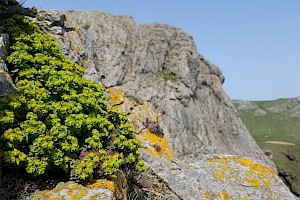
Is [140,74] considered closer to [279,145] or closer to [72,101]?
[279,145]

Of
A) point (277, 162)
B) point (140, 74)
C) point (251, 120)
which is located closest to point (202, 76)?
point (140, 74)

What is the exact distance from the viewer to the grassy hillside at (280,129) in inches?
2614

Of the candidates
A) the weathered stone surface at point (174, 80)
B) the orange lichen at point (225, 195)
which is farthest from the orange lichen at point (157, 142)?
the weathered stone surface at point (174, 80)

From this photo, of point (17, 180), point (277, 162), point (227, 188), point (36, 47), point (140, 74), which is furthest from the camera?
point (277, 162)

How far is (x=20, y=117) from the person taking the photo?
5.37 metres

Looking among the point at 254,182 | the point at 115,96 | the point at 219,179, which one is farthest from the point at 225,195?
the point at 115,96

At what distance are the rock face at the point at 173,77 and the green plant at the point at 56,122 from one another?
49845 mm

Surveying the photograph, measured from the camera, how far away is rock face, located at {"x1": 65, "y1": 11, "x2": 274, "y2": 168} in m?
61.7

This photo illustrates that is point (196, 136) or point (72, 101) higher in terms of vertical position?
point (72, 101)

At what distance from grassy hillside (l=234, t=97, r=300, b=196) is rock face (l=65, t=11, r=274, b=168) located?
A: 5.53 metres

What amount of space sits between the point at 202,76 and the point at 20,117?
72.8 metres

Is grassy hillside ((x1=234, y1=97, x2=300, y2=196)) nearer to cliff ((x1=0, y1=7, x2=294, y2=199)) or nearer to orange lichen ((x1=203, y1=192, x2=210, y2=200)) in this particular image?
cliff ((x1=0, y1=7, x2=294, y2=199))

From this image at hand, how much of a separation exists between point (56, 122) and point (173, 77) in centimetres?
6354

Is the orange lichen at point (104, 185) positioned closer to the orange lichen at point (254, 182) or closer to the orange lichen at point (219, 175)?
the orange lichen at point (219, 175)
